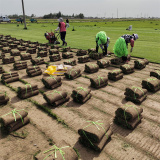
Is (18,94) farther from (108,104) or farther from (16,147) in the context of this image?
(108,104)

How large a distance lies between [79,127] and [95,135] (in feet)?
3.76

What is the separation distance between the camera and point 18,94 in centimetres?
713

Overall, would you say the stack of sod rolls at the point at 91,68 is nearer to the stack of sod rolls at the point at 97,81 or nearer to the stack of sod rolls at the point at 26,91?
the stack of sod rolls at the point at 97,81

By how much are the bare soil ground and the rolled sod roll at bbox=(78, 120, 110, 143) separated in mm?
224

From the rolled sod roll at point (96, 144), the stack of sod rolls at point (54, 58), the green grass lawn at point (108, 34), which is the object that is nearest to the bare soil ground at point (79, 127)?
the rolled sod roll at point (96, 144)

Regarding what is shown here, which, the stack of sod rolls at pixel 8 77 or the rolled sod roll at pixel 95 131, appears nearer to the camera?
the rolled sod roll at pixel 95 131

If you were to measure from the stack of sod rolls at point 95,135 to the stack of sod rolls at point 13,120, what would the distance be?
2139 mm

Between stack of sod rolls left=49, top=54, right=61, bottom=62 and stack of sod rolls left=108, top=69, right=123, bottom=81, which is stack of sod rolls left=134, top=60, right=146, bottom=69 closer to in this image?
stack of sod rolls left=108, top=69, right=123, bottom=81

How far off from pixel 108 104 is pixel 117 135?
1.86m

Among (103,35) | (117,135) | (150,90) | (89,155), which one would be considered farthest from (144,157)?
(103,35)

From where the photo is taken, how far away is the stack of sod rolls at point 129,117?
5145 millimetres

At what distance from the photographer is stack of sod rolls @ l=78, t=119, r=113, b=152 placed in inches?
168

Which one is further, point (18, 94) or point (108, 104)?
point (18, 94)

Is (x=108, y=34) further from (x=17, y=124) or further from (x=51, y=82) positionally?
(x=17, y=124)
